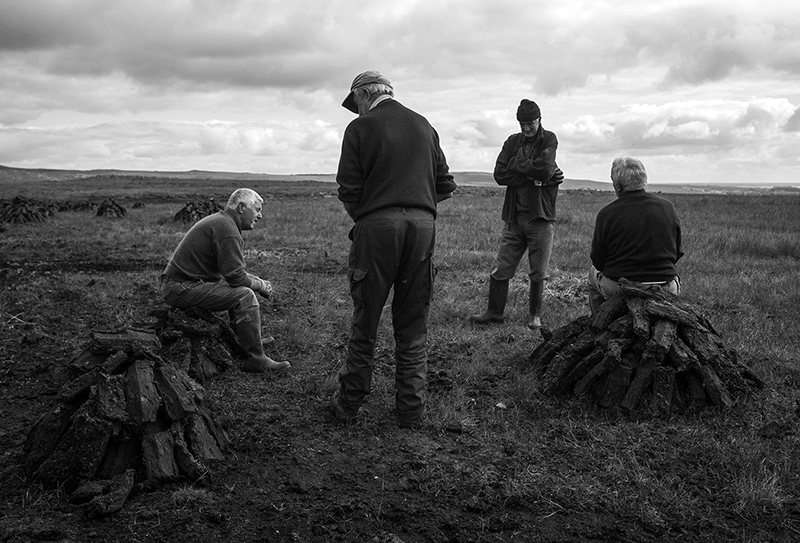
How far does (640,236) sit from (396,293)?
8.27ft

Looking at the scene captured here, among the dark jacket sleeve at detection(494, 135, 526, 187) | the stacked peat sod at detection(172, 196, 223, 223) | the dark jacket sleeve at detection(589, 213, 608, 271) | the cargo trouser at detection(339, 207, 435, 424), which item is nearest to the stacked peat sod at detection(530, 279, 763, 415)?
the dark jacket sleeve at detection(589, 213, 608, 271)

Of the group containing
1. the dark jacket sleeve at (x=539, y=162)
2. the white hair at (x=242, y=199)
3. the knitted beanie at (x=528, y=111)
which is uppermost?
the knitted beanie at (x=528, y=111)

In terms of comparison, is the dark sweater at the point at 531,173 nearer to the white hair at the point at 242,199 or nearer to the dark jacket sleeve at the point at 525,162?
the dark jacket sleeve at the point at 525,162

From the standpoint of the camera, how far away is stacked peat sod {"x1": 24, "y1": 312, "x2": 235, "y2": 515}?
13.8ft

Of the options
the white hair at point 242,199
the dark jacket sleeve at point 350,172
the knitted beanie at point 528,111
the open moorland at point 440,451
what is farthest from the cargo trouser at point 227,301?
the knitted beanie at point 528,111

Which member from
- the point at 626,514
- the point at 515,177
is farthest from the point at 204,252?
the point at 626,514

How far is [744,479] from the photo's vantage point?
14.5ft

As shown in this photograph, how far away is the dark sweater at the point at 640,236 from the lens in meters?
6.14

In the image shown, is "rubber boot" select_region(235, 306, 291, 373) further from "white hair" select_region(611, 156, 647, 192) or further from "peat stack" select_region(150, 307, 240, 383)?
"white hair" select_region(611, 156, 647, 192)

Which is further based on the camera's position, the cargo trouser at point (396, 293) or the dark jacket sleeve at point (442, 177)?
the dark jacket sleeve at point (442, 177)

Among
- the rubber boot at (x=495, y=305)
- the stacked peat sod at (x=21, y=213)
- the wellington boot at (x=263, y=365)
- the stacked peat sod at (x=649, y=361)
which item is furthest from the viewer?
the stacked peat sod at (x=21, y=213)

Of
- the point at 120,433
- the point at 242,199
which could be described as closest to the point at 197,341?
the point at 242,199

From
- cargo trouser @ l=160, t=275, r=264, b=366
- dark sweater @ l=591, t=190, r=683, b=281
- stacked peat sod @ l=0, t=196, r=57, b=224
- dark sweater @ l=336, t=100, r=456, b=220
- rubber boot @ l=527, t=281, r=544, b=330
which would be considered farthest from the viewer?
stacked peat sod @ l=0, t=196, r=57, b=224

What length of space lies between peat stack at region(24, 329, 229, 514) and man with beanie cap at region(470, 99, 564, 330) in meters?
4.74
